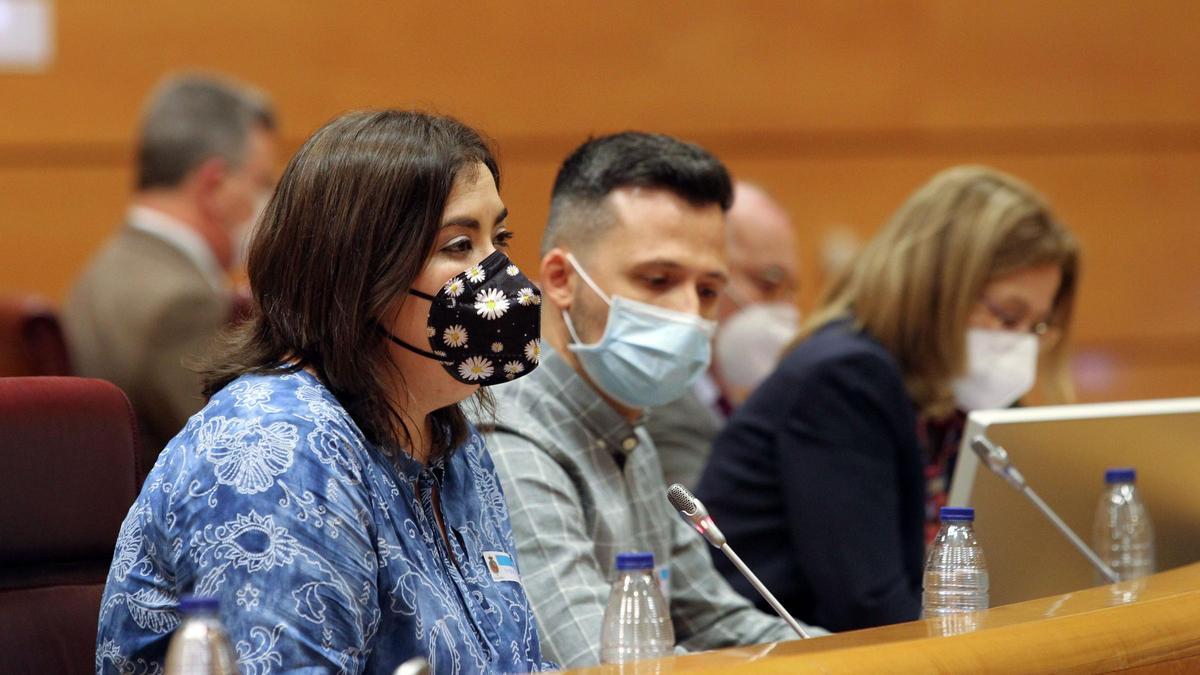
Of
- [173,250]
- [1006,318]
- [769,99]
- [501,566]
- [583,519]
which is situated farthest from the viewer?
[769,99]

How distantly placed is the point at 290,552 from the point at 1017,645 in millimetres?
644

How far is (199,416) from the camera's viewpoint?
1.35 m

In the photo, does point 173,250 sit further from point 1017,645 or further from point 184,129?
point 1017,645

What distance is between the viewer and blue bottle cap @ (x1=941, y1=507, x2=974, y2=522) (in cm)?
174

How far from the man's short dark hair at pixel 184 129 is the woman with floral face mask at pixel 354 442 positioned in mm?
2259

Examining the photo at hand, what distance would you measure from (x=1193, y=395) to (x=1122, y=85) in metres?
1.08

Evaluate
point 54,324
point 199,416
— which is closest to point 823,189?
point 54,324

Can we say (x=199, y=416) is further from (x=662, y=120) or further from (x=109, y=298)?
(x=662, y=120)

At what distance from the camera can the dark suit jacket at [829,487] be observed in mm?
2348

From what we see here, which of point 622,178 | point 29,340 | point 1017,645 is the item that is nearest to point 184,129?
point 29,340

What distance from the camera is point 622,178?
2.20m

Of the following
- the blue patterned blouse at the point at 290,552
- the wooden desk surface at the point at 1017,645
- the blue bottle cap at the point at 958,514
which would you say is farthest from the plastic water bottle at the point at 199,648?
the blue bottle cap at the point at 958,514

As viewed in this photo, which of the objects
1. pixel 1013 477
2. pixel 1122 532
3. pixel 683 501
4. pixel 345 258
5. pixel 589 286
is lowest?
pixel 1122 532

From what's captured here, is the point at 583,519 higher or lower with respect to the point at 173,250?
lower
